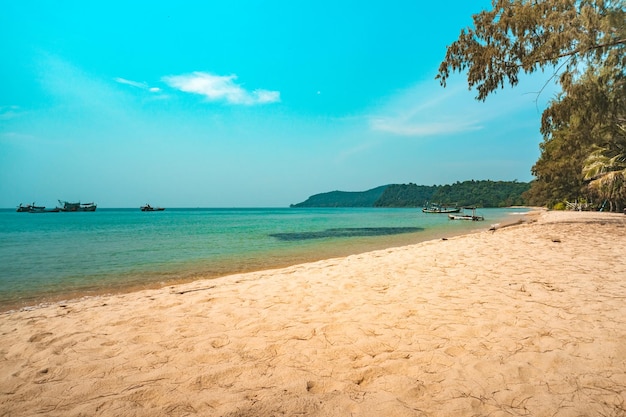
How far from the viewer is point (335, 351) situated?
Answer: 126 inches

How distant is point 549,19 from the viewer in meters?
12.0

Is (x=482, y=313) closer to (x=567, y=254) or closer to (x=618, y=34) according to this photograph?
(x=567, y=254)

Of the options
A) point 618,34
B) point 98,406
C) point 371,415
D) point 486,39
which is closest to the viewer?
point 371,415

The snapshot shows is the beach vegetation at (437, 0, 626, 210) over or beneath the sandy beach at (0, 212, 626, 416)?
over

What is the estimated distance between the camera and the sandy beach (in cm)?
236

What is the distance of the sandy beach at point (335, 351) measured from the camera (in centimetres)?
236

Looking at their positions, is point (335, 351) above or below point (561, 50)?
below

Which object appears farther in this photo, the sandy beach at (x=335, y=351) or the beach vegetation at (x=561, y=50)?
the beach vegetation at (x=561, y=50)

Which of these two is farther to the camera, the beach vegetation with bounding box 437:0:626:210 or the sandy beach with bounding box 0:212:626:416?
the beach vegetation with bounding box 437:0:626:210

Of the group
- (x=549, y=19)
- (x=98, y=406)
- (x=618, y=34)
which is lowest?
(x=98, y=406)

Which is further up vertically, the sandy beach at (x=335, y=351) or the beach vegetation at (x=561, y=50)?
the beach vegetation at (x=561, y=50)

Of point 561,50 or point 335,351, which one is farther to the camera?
point 561,50

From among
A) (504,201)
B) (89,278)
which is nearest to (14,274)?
(89,278)

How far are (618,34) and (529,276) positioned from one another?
440 inches
